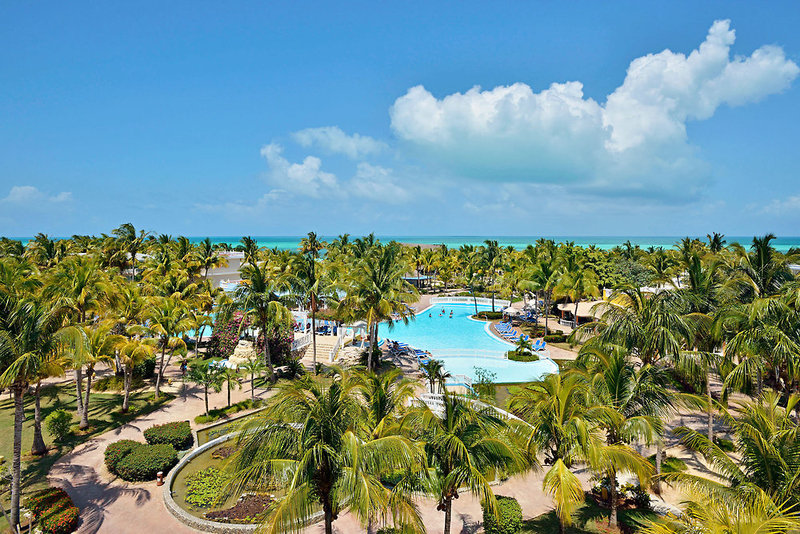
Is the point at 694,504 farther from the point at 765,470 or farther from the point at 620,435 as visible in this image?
the point at 620,435

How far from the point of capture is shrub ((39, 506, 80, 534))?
12445mm

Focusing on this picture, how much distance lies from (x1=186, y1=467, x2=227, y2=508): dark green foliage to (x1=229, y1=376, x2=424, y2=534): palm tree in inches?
282

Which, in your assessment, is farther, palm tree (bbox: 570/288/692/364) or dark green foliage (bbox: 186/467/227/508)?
palm tree (bbox: 570/288/692/364)

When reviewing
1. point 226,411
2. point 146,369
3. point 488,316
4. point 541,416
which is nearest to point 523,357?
point 488,316

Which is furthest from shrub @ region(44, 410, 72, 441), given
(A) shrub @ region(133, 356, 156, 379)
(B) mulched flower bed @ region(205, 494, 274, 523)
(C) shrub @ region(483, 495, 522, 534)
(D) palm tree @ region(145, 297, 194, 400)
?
(C) shrub @ region(483, 495, 522, 534)

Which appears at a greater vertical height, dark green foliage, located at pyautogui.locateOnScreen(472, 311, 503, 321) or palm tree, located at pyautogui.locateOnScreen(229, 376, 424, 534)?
palm tree, located at pyautogui.locateOnScreen(229, 376, 424, 534)

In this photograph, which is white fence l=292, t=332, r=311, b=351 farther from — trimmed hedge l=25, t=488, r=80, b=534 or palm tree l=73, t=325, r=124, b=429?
trimmed hedge l=25, t=488, r=80, b=534

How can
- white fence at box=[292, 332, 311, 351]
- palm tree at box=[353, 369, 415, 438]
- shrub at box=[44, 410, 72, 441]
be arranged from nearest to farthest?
palm tree at box=[353, 369, 415, 438] < shrub at box=[44, 410, 72, 441] < white fence at box=[292, 332, 311, 351]

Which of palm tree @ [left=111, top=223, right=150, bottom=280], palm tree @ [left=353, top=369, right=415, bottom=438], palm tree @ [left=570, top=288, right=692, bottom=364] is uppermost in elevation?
palm tree @ [left=111, top=223, right=150, bottom=280]

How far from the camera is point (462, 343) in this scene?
39.6 m

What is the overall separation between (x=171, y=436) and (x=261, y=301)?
896 cm

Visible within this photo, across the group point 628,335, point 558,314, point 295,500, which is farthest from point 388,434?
point 558,314

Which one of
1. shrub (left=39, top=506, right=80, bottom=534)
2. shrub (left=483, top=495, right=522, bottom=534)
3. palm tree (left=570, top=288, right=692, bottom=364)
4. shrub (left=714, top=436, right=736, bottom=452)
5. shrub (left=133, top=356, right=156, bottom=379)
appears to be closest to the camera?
shrub (left=483, top=495, right=522, bottom=534)

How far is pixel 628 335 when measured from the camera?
611 inches
